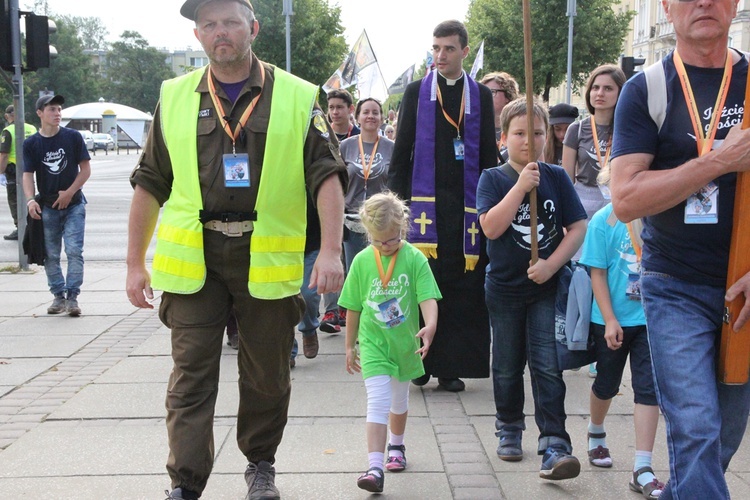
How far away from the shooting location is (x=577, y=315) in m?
4.43

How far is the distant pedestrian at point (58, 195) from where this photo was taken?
29.4 feet

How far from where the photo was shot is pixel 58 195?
29.3 feet

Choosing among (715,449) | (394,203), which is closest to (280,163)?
(394,203)

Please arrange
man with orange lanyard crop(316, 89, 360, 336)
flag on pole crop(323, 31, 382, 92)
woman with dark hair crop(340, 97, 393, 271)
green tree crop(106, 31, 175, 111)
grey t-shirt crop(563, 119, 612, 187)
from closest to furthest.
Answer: grey t-shirt crop(563, 119, 612, 187)
woman with dark hair crop(340, 97, 393, 271)
man with orange lanyard crop(316, 89, 360, 336)
flag on pole crop(323, 31, 382, 92)
green tree crop(106, 31, 175, 111)

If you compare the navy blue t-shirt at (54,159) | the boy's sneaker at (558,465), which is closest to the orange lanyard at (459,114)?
the boy's sneaker at (558,465)

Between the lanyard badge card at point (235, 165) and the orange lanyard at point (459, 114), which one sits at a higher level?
the orange lanyard at point (459, 114)

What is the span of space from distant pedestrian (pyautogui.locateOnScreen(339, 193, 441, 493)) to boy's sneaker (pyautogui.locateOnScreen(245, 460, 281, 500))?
21.4 inches

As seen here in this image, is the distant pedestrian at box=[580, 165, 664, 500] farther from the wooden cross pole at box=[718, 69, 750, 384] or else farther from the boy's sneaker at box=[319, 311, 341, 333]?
the boy's sneaker at box=[319, 311, 341, 333]

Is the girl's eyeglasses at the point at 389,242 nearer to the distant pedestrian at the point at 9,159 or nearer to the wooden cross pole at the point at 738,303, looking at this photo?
the wooden cross pole at the point at 738,303

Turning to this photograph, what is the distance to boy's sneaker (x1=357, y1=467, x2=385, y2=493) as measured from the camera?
420 cm

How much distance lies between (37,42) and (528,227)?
8587 millimetres

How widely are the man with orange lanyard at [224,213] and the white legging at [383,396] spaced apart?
1.68 feet

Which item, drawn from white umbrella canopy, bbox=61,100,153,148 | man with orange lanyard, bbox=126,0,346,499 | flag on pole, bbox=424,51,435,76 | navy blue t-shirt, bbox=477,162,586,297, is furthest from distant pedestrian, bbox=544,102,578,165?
white umbrella canopy, bbox=61,100,153,148

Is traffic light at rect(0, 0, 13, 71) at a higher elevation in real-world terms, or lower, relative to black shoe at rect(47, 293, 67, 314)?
higher
